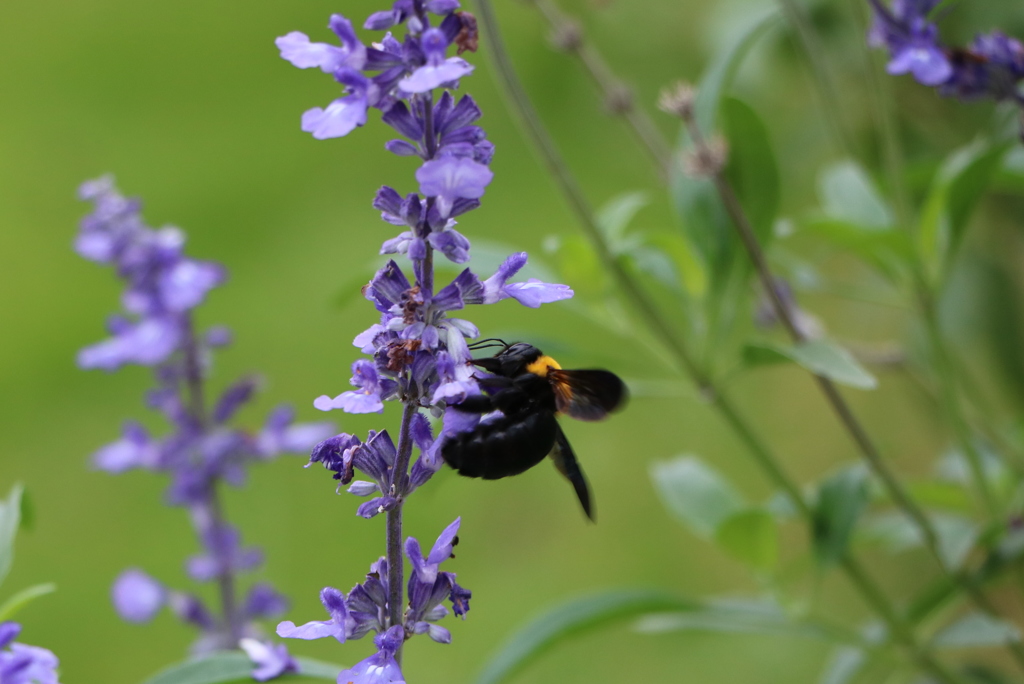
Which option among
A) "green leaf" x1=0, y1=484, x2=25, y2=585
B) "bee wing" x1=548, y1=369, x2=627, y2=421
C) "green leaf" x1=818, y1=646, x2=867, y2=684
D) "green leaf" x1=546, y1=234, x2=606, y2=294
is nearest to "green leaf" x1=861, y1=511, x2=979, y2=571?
"green leaf" x1=818, y1=646, x2=867, y2=684

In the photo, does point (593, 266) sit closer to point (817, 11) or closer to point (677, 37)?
point (817, 11)

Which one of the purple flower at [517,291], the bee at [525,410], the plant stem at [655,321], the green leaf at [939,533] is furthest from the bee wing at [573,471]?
the green leaf at [939,533]

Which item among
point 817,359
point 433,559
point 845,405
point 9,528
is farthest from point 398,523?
point 845,405

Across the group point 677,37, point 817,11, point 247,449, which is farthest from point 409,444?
point 677,37

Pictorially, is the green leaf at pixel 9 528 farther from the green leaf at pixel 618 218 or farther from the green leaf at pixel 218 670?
the green leaf at pixel 618 218

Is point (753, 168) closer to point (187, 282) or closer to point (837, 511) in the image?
point (837, 511)
